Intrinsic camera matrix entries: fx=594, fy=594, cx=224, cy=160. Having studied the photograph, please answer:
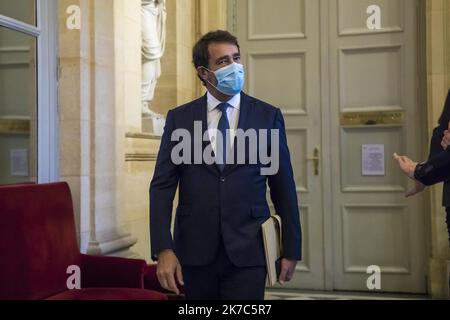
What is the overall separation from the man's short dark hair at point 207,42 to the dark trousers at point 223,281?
71 centimetres

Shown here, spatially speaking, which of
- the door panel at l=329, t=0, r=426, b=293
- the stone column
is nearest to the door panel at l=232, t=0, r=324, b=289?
the door panel at l=329, t=0, r=426, b=293

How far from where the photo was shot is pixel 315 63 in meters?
5.41

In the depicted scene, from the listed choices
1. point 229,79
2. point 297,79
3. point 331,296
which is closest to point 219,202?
point 229,79

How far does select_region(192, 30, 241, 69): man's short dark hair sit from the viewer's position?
87.9 inches

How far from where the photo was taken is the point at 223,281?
2.07 meters

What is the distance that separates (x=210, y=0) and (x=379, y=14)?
1.54 metres

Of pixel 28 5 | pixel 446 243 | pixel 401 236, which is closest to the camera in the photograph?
pixel 28 5

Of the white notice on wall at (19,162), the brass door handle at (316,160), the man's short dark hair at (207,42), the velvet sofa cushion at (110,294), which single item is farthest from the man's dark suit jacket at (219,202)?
the brass door handle at (316,160)

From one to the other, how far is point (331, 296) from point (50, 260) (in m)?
2.84

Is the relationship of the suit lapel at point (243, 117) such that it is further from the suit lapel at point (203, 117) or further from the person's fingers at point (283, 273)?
the person's fingers at point (283, 273)

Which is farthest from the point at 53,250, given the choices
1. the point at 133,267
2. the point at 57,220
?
the point at 133,267

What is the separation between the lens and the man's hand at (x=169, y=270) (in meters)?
2.05

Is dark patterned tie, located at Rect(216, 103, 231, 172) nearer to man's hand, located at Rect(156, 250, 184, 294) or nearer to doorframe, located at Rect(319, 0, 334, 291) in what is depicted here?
man's hand, located at Rect(156, 250, 184, 294)

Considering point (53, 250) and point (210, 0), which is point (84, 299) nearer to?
point (53, 250)
